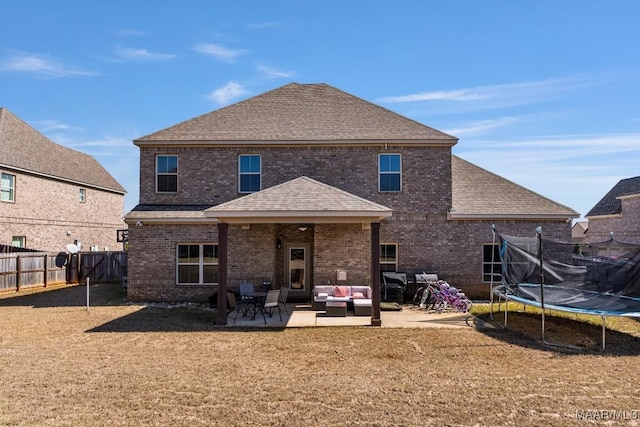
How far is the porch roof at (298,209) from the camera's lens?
10.9 metres

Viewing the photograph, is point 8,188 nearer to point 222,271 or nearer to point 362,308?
point 222,271

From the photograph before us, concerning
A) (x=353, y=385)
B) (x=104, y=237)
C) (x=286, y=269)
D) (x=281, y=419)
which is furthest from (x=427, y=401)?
(x=104, y=237)

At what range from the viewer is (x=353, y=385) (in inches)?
267

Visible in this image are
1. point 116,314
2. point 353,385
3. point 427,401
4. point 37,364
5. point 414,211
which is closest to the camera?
point 427,401

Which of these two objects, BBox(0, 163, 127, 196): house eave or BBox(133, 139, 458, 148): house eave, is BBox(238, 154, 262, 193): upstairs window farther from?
BBox(0, 163, 127, 196): house eave

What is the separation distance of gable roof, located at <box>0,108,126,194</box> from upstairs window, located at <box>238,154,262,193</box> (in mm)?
13514

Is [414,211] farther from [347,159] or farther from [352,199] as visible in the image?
[352,199]

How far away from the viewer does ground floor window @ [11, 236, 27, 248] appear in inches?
847

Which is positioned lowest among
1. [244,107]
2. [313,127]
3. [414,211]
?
[414,211]

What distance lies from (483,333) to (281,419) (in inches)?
262

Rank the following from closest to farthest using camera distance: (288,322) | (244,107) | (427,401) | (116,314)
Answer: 1. (427,401)
2. (288,322)
3. (116,314)
4. (244,107)

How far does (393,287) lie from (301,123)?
7120 millimetres

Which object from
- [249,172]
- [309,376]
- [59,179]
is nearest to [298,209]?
[309,376]

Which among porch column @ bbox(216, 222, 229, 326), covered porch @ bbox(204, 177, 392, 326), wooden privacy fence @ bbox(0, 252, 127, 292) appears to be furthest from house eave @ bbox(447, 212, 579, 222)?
wooden privacy fence @ bbox(0, 252, 127, 292)
